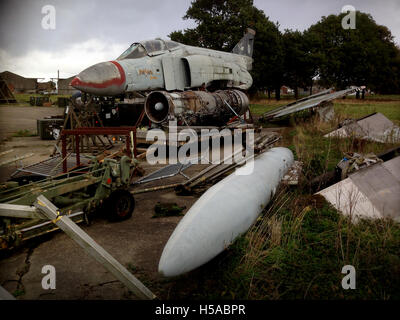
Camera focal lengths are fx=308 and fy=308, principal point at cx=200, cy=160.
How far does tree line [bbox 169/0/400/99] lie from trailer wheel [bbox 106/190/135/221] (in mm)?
25705

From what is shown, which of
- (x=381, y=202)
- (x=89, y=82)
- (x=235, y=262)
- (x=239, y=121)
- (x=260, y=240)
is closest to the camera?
(x=235, y=262)

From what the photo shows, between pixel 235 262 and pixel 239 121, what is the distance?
9.36 meters

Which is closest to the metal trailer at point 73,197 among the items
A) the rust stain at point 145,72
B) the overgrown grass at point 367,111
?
the rust stain at point 145,72

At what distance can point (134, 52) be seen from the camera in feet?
38.5

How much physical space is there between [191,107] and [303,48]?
110 feet

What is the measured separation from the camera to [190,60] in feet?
41.4

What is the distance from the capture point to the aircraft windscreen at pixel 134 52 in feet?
38.0

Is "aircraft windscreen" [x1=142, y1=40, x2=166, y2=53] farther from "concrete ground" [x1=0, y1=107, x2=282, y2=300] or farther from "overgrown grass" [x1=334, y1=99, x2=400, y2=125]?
"overgrown grass" [x1=334, y1=99, x2=400, y2=125]

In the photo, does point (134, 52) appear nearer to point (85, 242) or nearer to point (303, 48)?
point (85, 242)

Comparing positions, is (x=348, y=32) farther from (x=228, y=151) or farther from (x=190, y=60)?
(x=228, y=151)

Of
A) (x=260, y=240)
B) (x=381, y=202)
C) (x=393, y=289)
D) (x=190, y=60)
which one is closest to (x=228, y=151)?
(x=190, y=60)

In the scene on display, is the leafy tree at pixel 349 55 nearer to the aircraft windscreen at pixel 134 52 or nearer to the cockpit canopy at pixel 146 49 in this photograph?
the cockpit canopy at pixel 146 49

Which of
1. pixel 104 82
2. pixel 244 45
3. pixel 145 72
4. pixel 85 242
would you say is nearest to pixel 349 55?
pixel 244 45
